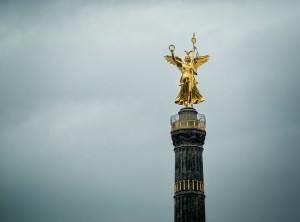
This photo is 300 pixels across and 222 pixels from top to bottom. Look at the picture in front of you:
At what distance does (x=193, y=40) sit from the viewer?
58.5 metres

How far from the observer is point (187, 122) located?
55.5 metres

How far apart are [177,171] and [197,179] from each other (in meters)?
1.82

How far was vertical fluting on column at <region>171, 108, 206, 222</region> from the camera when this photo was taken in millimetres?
52656

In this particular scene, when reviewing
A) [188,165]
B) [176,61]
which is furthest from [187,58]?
[188,165]

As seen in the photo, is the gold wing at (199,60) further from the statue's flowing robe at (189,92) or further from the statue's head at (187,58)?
the statue's flowing robe at (189,92)

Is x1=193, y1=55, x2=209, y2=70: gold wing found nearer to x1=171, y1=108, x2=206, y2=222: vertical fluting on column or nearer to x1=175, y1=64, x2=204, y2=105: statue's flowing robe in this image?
x1=175, y1=64, x2=204, y2=105: statue's flowing robe

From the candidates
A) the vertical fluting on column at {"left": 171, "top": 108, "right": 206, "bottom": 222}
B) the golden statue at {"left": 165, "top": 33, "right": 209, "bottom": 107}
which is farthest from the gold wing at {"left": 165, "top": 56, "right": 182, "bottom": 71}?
the vertical fluting on column at {"left": 171, "top": 108, "right": 206, "bottom": 222}

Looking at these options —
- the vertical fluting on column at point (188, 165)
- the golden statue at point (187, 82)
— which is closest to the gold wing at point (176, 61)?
the golden statue at point (187, 82)

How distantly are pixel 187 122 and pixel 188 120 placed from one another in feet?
0.95

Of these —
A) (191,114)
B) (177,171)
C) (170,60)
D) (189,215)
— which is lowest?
(189,215)

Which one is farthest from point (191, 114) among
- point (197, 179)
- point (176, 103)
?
point (197, 179)

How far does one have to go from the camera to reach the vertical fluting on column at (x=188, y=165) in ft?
173

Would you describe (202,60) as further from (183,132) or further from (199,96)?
(183,132)

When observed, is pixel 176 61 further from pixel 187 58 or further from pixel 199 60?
pixel 199 60
